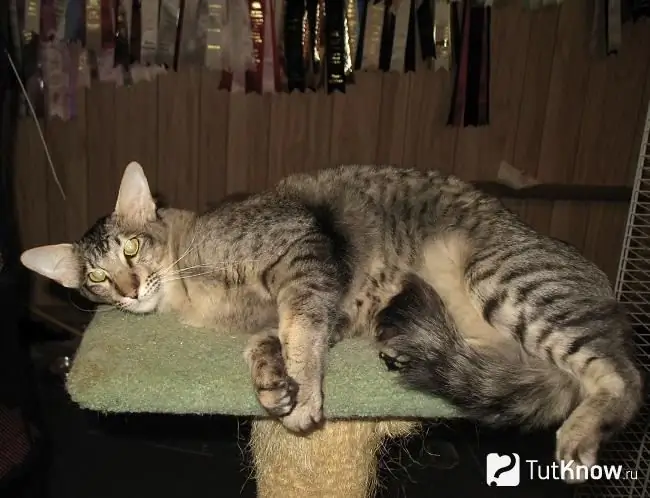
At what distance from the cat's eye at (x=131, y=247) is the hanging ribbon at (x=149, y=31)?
5.43 feet

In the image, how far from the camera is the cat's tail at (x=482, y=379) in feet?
4.47

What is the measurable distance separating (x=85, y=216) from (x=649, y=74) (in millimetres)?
2827

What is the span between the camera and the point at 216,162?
10.6ft

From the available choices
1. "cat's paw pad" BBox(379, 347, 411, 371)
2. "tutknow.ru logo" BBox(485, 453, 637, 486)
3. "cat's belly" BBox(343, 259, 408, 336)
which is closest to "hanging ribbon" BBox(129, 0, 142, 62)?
"cat's belly" BBox(343, 259, 408, 336)

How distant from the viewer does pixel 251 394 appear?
1.34m

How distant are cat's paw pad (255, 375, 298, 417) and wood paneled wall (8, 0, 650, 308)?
6.73 ft

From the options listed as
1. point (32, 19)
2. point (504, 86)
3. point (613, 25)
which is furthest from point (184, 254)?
point (613, 25)

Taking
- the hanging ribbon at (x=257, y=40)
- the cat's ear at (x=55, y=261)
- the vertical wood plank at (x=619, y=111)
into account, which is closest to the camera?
the cat's ear at (x=55, y=261)

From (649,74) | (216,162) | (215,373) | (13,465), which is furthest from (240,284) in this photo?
(649,74)

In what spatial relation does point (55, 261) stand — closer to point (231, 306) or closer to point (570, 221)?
point (231, 306)

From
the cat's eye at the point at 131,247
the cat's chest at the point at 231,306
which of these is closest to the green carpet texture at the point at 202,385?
the cat's chest at the point at 231,306

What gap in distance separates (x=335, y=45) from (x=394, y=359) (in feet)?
6.33

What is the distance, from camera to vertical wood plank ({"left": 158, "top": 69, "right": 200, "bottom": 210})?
310 centimetres

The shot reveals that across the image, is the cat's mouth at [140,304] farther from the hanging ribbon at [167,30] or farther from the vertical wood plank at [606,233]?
the vertical wood plank at [606,233]
